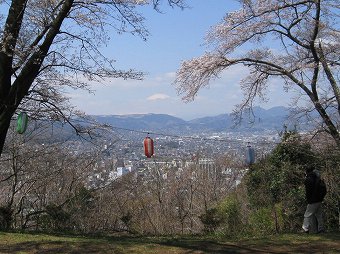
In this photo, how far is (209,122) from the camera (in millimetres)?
36250

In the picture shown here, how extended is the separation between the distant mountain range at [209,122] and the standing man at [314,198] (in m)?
5.25

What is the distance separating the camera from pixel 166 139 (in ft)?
63.6

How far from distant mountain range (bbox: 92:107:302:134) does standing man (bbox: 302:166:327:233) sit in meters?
5.25

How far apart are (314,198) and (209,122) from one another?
90.7 feet

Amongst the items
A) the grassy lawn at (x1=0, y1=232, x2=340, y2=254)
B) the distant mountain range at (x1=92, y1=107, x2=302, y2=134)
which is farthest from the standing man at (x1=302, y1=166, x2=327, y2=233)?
the distant mountain range at (x1=92, y1=107, x2=302, y2=134)

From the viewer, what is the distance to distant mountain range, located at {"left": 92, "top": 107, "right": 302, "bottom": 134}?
47.8ft

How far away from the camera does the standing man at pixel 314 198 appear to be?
8.62 meters

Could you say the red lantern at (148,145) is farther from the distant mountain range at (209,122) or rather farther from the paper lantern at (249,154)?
the paper lantern at (249,154)

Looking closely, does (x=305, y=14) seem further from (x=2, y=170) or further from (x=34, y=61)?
(x=2, y=170)

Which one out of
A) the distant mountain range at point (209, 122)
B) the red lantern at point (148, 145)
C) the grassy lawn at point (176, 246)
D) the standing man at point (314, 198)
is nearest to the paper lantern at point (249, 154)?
the distant mountain range at point (209, 122)

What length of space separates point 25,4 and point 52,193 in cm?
1059

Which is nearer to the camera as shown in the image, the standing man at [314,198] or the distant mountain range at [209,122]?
the standing man at [314,198]

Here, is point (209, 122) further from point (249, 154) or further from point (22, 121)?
point (22, 121)

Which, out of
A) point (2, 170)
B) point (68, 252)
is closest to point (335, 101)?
point (68, 252)
